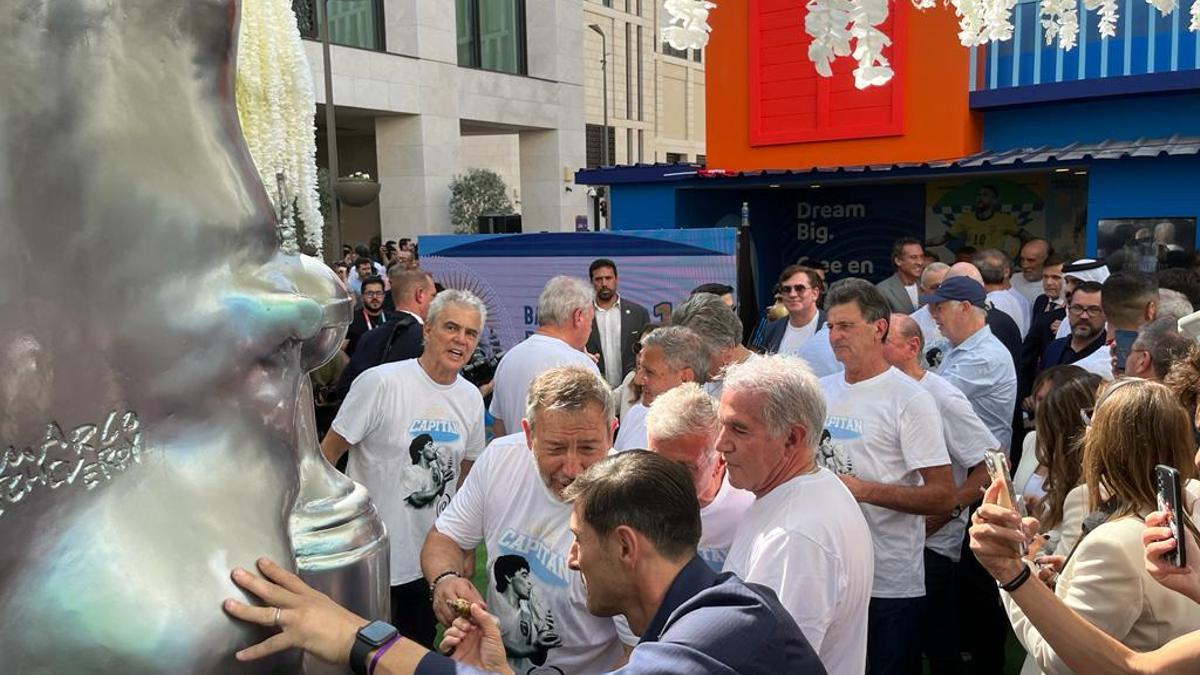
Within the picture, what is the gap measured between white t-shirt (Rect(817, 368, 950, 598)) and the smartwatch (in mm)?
2444

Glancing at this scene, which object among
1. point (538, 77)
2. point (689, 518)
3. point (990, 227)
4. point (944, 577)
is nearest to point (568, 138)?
point (538, 77)

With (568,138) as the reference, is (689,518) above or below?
below

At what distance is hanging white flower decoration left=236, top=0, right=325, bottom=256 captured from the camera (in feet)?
4.53

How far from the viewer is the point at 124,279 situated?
1.14m

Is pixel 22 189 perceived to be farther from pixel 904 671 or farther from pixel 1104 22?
pixel 904 671

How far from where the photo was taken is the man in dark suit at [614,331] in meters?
6.71

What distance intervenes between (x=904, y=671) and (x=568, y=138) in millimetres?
24701

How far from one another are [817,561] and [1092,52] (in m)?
10.4

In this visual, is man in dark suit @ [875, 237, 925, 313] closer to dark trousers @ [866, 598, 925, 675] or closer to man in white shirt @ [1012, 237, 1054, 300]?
man in white shirt @ [1012, 237, 1054, 300]

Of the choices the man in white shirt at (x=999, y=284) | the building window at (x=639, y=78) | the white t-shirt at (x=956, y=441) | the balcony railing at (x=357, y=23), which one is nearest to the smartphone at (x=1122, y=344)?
the white t-shirt at (x=956, y=441)

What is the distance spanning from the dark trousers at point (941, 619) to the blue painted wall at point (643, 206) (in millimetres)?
8972

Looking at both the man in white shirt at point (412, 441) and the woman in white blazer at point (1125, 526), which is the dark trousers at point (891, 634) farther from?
the man in white shirt at point (412, 441)

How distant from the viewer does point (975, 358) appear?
4.66 m

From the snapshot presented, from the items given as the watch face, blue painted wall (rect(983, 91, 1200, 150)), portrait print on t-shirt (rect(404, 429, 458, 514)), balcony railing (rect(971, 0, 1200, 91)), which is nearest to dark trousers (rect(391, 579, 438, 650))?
portrait print on t-shirt (rect(404, 429, 458, 514))
